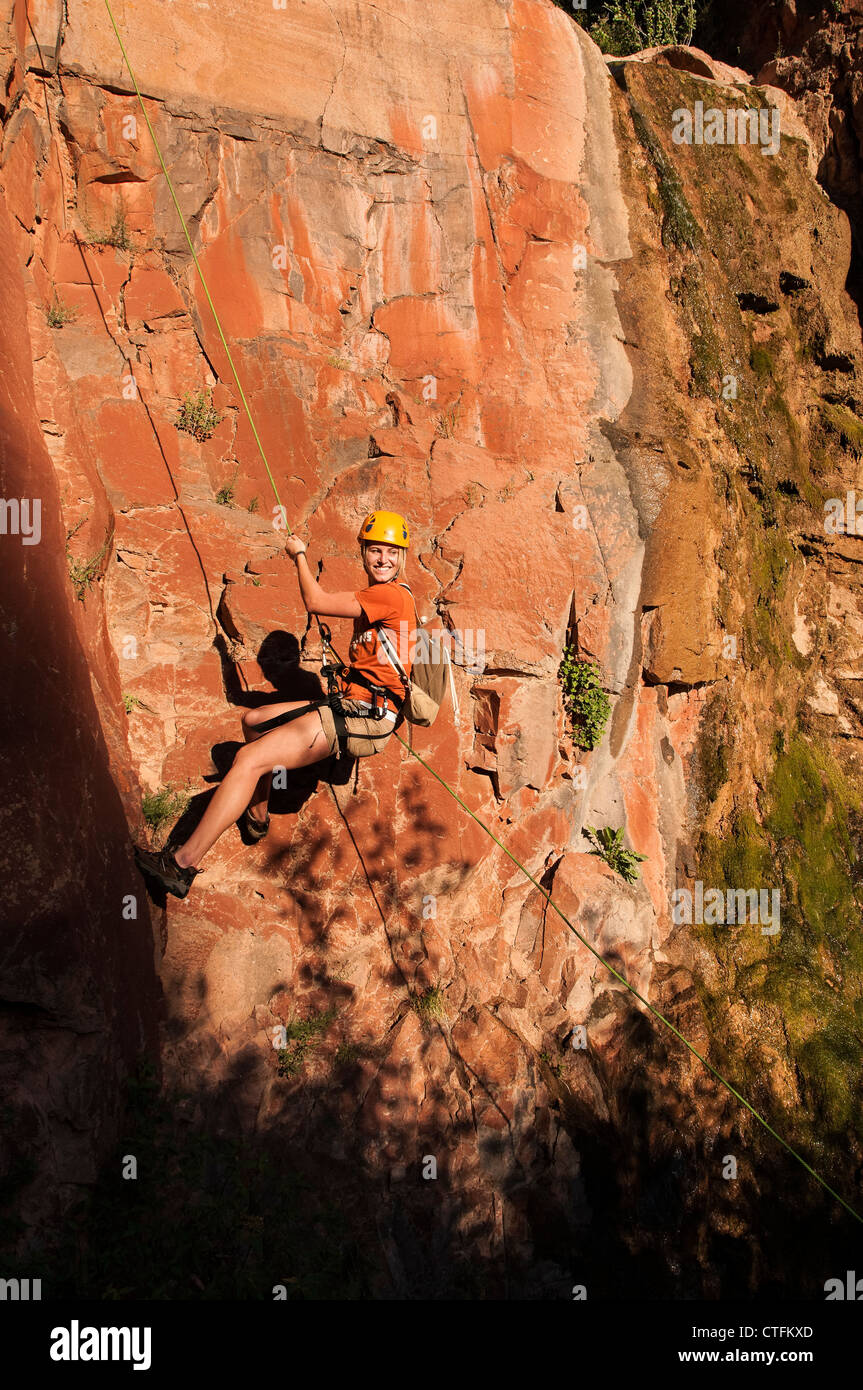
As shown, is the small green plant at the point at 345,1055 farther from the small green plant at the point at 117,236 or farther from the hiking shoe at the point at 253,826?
the small green plant at the point at 117,236

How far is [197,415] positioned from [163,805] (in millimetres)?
2634

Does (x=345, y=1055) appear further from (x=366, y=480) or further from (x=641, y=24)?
(x=641, y=24)

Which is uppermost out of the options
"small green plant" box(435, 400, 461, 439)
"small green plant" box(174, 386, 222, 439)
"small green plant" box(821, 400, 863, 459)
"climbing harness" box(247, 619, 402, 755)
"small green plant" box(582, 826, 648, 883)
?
"small green plant" box(821, 400, 863, 459)

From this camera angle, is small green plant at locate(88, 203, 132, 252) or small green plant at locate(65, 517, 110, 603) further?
small green plant at locate(88, 203, 132, 252)

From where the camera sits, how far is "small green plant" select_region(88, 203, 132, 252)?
555 cm

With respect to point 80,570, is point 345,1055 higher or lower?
lower

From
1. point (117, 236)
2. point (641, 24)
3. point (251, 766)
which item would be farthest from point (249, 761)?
point (641, 24)

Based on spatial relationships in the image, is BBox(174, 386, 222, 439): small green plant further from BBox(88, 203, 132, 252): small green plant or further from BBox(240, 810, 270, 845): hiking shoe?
BBox(240, 810, 270, 845): hiking shoe

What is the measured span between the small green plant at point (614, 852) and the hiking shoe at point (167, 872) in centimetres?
331

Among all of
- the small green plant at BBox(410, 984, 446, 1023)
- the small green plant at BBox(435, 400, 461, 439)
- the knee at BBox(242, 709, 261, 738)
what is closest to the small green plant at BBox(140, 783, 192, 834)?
the knee at BBox(242, 709, 261, 738)

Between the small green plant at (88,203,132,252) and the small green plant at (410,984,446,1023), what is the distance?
5277mm

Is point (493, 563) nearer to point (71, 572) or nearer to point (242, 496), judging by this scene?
point (242, 496)

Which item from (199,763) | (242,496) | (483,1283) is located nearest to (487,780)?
(199,763)

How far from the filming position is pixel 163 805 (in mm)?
5043
